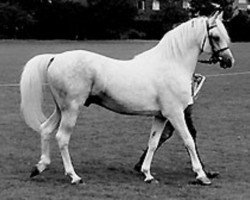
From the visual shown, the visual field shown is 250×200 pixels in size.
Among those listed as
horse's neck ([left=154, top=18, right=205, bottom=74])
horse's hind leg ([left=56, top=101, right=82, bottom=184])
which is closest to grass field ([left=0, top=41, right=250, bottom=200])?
horse's hind leg ([left=56, top=101, right=82, bottom=184])

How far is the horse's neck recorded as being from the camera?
9.30 m

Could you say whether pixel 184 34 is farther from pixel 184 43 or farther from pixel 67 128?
pixel 67 128

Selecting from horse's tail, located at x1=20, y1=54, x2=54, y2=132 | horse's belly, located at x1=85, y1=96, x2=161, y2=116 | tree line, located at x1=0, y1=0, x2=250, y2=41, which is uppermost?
horse's tail, located at x1=20, y1=54, x2=54, y2=132

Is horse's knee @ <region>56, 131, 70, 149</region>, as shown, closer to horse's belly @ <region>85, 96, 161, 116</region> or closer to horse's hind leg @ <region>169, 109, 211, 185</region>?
horse's belly @ <region>85, 96, 161, 116</region>

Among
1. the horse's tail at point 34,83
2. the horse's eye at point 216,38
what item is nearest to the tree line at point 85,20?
the horse's tail at point 34,83

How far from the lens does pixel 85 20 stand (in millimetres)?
67375

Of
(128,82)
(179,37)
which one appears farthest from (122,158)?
(179,37)

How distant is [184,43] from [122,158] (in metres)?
2.58

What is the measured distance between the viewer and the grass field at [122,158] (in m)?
8.52

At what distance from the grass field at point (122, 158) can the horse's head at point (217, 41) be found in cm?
164

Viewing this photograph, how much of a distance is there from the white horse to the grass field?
0.34 metres

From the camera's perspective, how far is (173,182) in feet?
30.5

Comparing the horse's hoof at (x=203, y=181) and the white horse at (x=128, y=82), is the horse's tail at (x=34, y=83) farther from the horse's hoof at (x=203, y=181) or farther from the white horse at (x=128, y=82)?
the horse's hoof at (x=203, y=181)

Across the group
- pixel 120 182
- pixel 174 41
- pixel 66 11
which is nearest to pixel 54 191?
pixel 120 182
